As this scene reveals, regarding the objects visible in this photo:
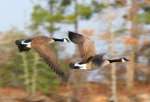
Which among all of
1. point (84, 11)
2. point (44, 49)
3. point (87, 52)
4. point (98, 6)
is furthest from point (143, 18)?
point (44, 49)

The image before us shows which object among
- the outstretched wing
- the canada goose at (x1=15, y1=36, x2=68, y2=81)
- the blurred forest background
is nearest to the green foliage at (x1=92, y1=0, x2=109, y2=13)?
Answer: the blurred forest background

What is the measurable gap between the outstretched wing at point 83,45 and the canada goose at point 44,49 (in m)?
0.11

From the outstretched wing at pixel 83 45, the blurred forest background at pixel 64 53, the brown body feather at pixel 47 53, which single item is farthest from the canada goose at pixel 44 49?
the blurred forest background at pixel 64 53

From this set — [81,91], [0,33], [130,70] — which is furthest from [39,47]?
[130,70]

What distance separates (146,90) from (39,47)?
39.7 feet

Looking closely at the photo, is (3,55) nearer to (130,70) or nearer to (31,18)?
(31,18)

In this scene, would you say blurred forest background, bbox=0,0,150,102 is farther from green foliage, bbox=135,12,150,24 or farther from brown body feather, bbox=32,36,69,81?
brown body feather, bbox=32,36,69,81

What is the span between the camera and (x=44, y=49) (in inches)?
243

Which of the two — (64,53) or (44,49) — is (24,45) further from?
(64,53)

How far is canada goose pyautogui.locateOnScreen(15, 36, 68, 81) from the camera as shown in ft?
18.8

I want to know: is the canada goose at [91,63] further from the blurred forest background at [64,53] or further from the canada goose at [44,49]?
the blurred forest background at [64,53]

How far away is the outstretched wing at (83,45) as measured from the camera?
630 centimetres

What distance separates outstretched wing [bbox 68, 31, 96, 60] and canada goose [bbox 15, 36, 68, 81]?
107 millimetres

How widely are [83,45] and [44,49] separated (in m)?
0.44
